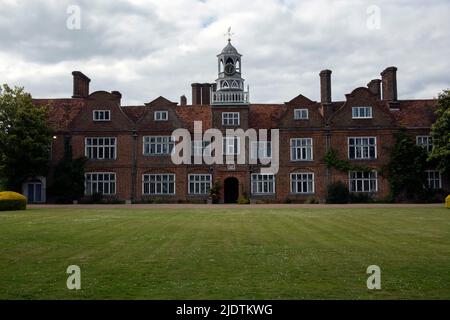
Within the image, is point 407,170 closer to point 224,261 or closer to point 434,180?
point 434,180

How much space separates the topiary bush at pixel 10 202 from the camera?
97.1ft

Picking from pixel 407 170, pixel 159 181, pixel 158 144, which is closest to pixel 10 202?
pixel 159 181

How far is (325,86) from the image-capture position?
4319 cm

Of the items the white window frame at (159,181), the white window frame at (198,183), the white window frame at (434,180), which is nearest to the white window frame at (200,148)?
the white window frame at (198,183)

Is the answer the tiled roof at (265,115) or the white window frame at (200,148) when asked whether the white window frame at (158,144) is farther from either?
the tiled roof at (265,115)

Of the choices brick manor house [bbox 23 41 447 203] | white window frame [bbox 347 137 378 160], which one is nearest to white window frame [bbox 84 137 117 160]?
brick manor house [bbox 23 41 447 203]

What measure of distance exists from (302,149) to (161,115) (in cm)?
1210

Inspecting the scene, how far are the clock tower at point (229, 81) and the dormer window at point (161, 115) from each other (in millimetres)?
Answer: 4075

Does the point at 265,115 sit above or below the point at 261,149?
above

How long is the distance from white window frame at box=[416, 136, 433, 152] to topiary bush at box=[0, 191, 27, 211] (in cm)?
3047

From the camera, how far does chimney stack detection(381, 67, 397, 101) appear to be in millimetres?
44138

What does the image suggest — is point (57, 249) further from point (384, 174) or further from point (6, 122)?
point (384, 174)

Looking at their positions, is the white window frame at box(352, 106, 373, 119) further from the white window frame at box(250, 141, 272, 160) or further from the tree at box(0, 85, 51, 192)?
the tree at box(0, 85, 51, 192)
